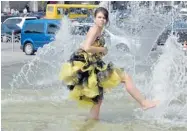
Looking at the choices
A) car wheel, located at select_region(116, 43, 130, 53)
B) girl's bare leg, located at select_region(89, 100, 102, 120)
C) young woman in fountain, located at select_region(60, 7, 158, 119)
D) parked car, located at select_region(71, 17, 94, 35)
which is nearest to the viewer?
young woman in fountain, located at select_region(60, 7, 158, 119)

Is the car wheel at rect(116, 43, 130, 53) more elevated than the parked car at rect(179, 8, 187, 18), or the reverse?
the parked car at rect(179, 8, 187, 18)

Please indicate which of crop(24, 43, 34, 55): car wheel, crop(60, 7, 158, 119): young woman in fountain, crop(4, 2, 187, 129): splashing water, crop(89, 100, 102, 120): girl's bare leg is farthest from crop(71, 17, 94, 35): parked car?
crop(60, 7, 158, 119): young woman in fountain

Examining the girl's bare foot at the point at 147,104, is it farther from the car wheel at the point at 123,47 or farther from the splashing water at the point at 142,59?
the car wheel at the point at 123,47

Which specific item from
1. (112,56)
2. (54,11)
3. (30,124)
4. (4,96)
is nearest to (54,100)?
(4,96)

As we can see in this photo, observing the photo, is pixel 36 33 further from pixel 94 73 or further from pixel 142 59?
pixel 94 73

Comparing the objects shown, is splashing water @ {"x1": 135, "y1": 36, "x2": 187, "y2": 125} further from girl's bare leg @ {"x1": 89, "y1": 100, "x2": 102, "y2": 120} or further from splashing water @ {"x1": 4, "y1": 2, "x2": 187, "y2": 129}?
girl's bare leg @ {"x1": 89, "y1": 100, "x2": 102, "y2": 120}

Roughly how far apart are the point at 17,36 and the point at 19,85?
699 inches

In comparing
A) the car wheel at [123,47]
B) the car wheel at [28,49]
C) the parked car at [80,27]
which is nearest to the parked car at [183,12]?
the parked car at [80,27]

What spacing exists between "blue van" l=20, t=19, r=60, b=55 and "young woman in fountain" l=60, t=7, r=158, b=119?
46.9 ft

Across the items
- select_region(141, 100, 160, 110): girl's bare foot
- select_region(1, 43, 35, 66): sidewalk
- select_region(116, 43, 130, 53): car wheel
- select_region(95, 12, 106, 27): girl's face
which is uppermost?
select_region(95, 12, 106, 27): girl's face

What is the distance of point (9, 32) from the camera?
94.0 feet

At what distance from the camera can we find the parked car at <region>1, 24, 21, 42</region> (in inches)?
1074

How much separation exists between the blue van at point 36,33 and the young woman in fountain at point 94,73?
46.9 feet

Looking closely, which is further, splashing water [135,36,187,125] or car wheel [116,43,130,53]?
car wheel [116,43,130,53]
